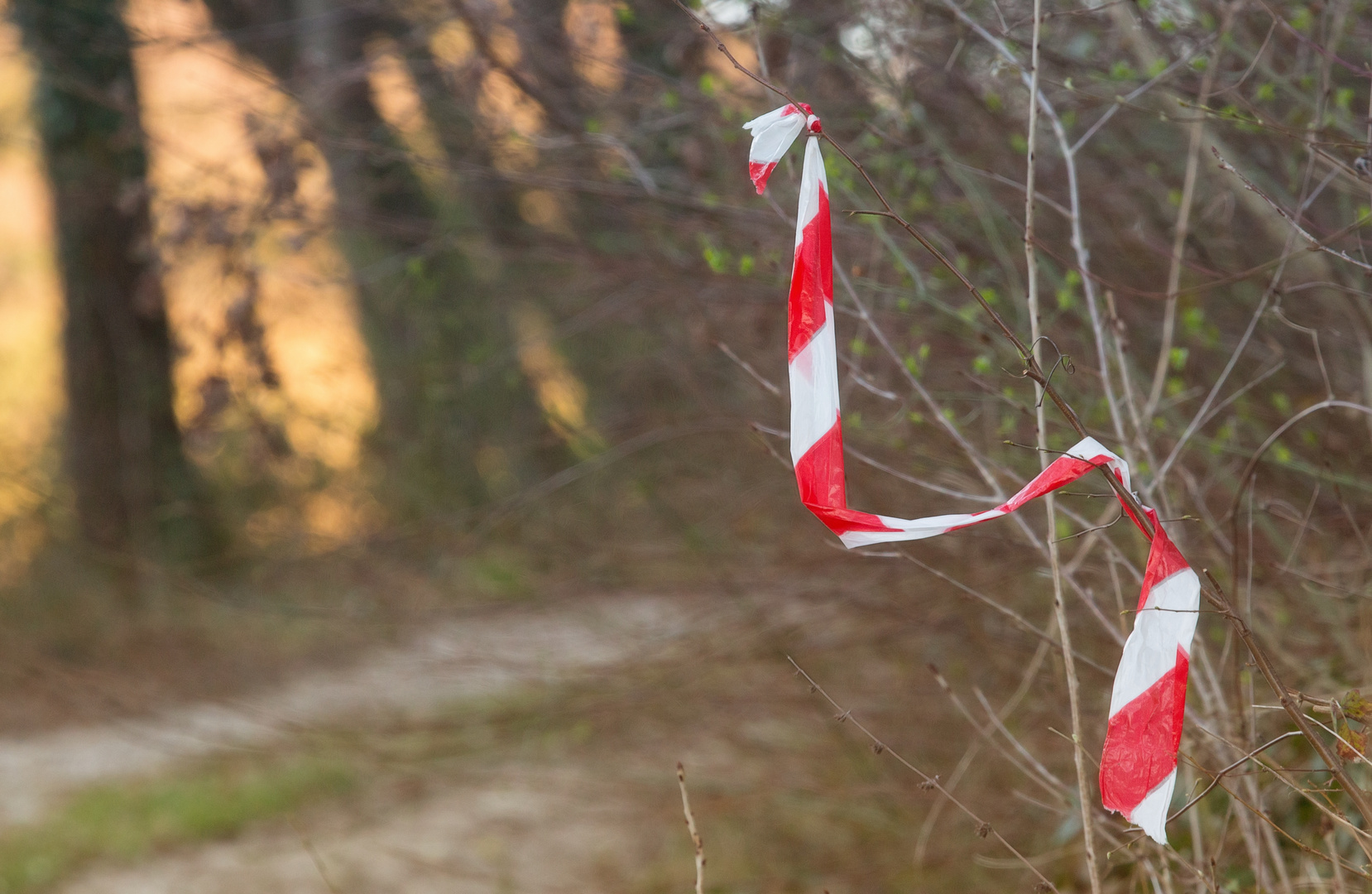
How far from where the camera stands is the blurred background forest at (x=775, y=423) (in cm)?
238

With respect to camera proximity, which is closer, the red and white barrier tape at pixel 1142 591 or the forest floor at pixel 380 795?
the red and white barrier tape at pixel 1142 591

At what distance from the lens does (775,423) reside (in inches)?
164

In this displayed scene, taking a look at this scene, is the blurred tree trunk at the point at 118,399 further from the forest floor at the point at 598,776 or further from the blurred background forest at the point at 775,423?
the forest floor at the point at 598,776

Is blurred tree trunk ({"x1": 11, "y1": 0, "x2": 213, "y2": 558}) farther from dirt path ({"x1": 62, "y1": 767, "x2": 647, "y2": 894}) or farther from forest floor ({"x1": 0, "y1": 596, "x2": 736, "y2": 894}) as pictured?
dirt path ({"x1": 62, "y1": 767, "x2": 647, "y2": 894})

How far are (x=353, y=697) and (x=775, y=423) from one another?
167 inches

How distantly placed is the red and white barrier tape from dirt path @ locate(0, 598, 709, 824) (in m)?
2.65

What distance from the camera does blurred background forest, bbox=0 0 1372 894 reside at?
238 cm

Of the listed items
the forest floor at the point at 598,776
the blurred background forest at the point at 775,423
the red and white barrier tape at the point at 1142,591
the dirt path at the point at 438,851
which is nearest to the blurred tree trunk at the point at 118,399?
the blurred background forest at the point at 775,423

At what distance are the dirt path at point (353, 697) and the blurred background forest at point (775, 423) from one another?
0.08m

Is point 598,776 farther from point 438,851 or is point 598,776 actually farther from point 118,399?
point 118,399

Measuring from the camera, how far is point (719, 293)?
3682 mm

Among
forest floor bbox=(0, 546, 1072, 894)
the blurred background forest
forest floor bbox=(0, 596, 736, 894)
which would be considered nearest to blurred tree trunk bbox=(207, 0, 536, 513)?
the blurred background forest

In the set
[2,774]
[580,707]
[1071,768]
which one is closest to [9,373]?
[2,774]

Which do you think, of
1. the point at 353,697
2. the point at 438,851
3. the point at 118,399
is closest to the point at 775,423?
the point at 438,851
